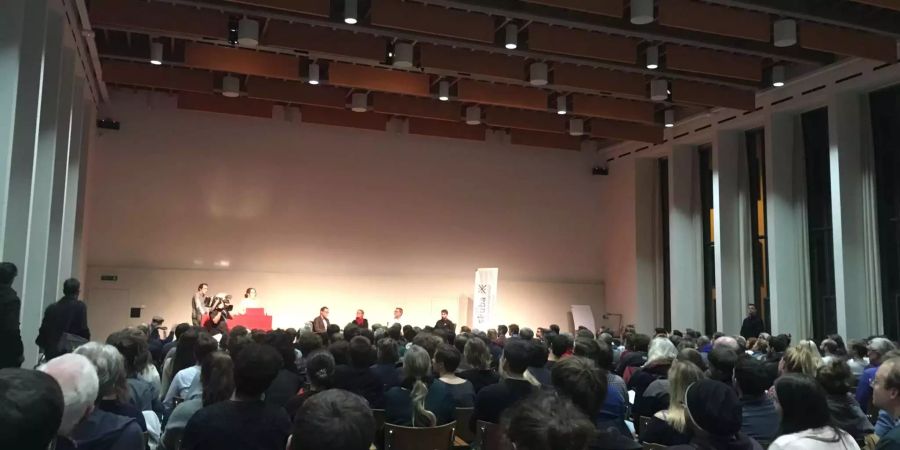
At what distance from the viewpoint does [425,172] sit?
15469 mm

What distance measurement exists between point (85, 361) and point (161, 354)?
4.68 meters

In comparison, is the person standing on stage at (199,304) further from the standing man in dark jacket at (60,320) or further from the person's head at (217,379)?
the person's head at (217,379)

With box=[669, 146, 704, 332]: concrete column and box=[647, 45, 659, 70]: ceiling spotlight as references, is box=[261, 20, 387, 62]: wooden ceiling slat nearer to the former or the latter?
box=[647, 45, 659, 70]: ceiling spotlight

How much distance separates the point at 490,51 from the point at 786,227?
5.73m

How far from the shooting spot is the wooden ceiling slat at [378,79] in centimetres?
1148

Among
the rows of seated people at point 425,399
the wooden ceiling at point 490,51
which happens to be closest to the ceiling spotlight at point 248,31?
the wooden ceiling at point 490,51

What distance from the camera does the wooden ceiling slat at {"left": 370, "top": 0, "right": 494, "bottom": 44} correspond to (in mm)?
8938

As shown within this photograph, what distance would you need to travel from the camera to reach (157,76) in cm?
1205

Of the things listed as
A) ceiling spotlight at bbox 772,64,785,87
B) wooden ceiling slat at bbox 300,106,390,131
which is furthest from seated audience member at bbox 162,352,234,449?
wooden ceiling slat at bbox 300,106,390,131

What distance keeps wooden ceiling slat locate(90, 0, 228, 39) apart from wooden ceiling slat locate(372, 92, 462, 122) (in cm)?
411

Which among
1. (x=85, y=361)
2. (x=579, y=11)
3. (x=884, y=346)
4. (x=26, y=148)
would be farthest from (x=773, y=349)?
(x=26, y=148)

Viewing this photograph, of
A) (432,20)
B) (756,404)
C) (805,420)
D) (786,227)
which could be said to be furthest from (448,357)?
(786,227)

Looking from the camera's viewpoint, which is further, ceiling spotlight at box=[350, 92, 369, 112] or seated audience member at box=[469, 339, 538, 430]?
ceiling spotlight at box=[350, 92, 369, 112]

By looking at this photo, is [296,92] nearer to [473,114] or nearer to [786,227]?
[473,114]
